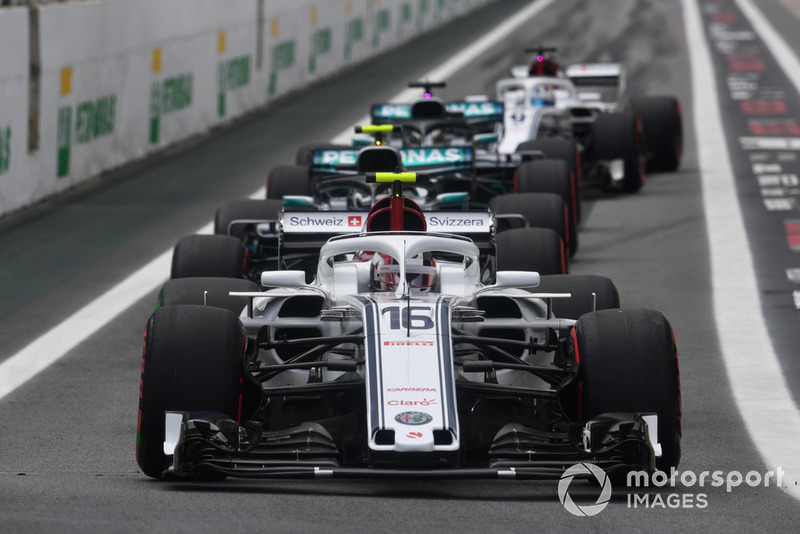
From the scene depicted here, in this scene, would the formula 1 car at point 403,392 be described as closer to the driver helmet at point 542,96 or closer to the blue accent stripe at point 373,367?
the blue accent stripe at point 373,367

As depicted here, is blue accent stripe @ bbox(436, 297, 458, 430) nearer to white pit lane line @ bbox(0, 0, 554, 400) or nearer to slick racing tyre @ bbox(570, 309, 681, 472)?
slick racing tyre @ bbox(570, 309, 681, 472)

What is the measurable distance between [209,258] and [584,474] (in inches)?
194

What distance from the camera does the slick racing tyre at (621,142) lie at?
19.5 m

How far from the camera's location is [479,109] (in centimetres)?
1867

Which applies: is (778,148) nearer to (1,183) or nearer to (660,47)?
(1,183)

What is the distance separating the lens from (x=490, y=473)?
691 centimetres

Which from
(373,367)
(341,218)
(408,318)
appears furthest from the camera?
(341,218)

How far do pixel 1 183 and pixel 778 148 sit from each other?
12.2m

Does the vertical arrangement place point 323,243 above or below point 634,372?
below

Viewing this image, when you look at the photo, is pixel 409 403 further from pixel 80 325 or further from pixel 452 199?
pixel 452 199

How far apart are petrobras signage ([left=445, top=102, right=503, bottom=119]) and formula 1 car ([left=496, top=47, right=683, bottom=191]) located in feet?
1.16

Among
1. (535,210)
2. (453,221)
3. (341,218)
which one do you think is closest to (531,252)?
(453,221)

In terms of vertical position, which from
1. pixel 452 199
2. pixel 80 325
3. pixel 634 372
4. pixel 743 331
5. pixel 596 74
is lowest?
pixel 80 325

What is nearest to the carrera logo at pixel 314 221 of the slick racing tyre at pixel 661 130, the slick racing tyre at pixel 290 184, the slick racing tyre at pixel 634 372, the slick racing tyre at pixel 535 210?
the slick racing tyre at pixel 535 210
